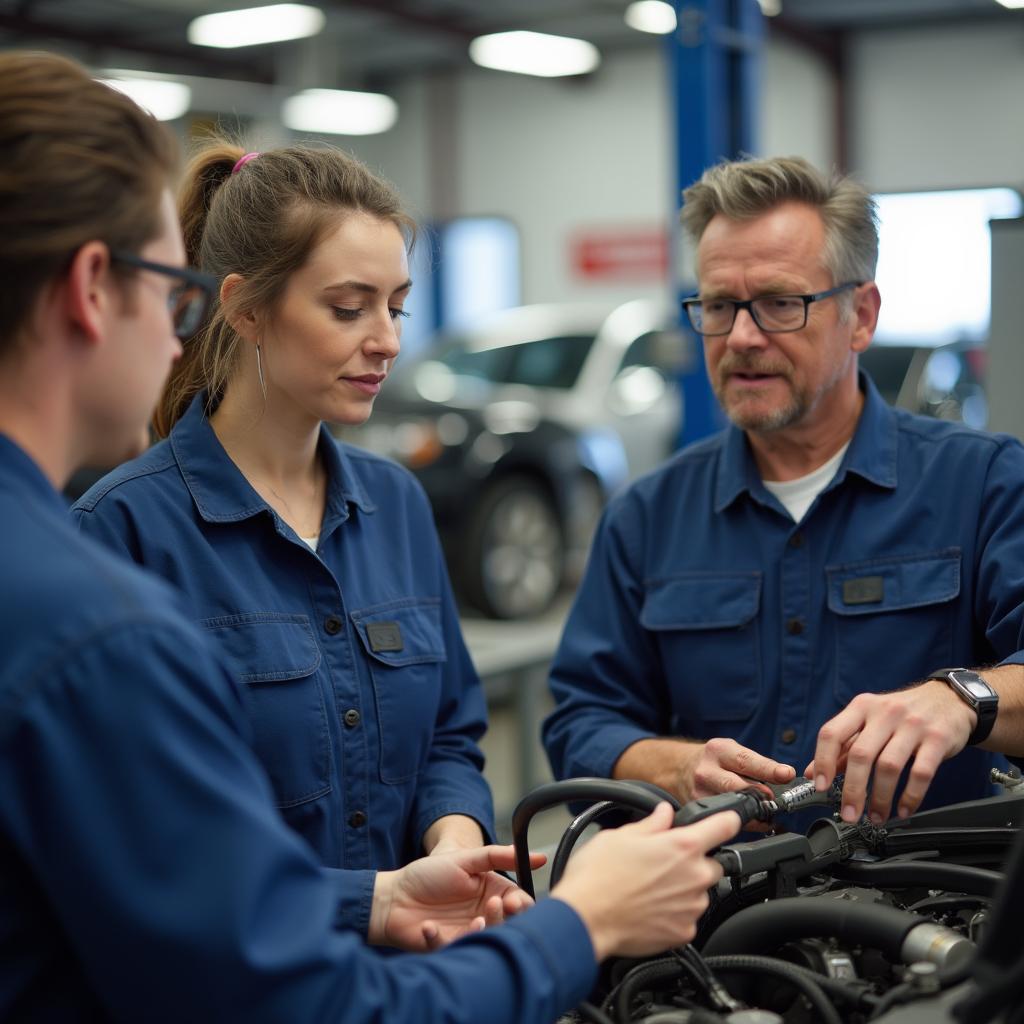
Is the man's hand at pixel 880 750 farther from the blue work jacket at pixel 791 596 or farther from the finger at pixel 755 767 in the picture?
the blue work jacket at pixel 791 596

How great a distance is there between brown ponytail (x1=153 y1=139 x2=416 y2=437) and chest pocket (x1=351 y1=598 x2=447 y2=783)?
1.30 ft

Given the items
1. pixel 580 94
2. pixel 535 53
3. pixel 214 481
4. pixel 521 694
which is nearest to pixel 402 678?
pixel 214 481

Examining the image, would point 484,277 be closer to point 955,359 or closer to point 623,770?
point 955,359

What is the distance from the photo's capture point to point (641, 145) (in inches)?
526

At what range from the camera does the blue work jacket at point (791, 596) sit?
2082 mm

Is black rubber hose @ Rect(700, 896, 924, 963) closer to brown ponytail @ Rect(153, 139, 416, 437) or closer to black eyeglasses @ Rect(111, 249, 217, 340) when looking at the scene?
black eyeglasses @ Rect(111, 249, 217, 340)

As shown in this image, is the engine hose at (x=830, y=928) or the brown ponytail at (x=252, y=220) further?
the brown ponytail at (x=252, y=220)

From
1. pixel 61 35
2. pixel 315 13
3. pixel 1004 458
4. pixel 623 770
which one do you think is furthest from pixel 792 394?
pixel 61 35

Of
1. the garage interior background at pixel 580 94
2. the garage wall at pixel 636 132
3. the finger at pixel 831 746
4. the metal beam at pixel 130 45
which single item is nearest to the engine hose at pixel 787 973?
the finger at pixel 831 746

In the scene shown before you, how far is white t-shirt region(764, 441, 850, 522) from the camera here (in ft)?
7.26

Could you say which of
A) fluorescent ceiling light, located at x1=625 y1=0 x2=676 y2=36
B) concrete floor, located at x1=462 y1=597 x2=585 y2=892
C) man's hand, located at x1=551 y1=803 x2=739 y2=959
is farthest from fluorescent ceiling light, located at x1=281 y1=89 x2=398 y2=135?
man's hand, located at x1=551 y1=803 x2=739 y2=959

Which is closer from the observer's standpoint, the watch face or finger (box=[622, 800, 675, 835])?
finger (box=[622, 800, 675, 835])

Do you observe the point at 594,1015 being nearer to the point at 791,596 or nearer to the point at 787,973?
the point at 787,973

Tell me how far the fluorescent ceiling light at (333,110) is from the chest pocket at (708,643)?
28.8 feet
